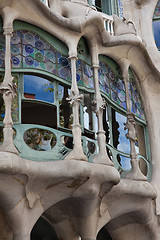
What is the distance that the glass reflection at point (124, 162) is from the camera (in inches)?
503

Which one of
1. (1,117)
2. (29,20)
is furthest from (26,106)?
(29,20)

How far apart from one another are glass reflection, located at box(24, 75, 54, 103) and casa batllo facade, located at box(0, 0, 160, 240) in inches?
0.9

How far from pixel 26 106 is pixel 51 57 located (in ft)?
4.00

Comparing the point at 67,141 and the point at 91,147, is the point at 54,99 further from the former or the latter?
the point at 91,147

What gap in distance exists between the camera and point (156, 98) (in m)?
14.7

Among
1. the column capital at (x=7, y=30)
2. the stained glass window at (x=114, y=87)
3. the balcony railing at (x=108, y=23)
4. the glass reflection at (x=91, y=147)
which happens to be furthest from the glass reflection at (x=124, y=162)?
the column capital at (x=7, y=30)

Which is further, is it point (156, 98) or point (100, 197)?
point (156, 98)

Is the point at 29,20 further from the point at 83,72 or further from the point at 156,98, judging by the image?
the point at 156,98

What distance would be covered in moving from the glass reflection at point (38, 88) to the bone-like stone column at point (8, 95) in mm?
650

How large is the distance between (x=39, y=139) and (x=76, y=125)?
823 mm

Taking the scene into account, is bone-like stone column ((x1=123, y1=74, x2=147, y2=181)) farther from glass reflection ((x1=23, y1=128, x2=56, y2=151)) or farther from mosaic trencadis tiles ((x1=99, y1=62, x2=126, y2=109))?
glass reflection ((x1=23, y1=128, x2=56, y2=151))

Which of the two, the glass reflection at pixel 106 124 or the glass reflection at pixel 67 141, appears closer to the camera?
the glass reflection at pixel 67 141

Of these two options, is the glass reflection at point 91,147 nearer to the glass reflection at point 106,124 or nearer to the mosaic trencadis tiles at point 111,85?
the glass reflection at point 106,124

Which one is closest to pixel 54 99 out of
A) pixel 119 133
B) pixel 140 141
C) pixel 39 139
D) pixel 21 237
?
pixel 39 139
